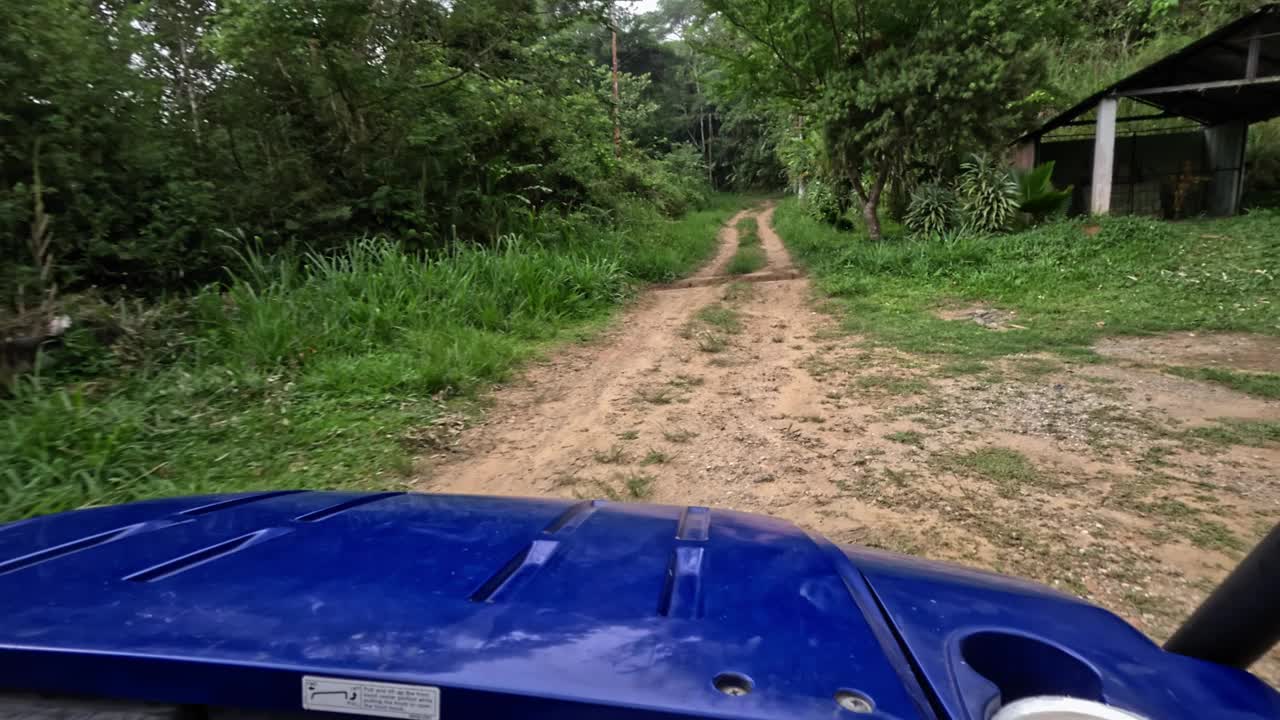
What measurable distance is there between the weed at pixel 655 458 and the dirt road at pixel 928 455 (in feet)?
0.04

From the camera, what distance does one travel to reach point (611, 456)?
13.5 feet

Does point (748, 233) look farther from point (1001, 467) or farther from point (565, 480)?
point (565, 480)

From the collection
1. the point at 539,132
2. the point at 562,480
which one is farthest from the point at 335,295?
the point at 539,132

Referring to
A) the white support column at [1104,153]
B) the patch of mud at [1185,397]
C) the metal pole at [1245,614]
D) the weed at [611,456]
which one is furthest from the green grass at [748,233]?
the metal pole at [1245,614]

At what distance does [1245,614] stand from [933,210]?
12.6m

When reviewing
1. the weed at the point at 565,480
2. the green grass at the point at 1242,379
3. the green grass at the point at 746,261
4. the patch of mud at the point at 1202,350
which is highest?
the green grass at the point at 746,261

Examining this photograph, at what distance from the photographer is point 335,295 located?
21.5ft

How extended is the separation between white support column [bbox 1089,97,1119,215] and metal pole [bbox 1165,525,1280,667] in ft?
44.0

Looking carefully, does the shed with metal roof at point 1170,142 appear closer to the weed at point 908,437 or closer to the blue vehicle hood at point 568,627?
the weed at point 908,437

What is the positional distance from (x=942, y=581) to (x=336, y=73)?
8947 millimetres

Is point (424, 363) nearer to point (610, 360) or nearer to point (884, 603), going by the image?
point (610, 360)

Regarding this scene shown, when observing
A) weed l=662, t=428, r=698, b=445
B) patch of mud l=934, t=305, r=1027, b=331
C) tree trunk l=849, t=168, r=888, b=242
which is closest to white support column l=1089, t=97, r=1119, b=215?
tree trunk l=849, t=168, r=888, b=242

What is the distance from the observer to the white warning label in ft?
2.75

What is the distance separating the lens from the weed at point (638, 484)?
3.59m
